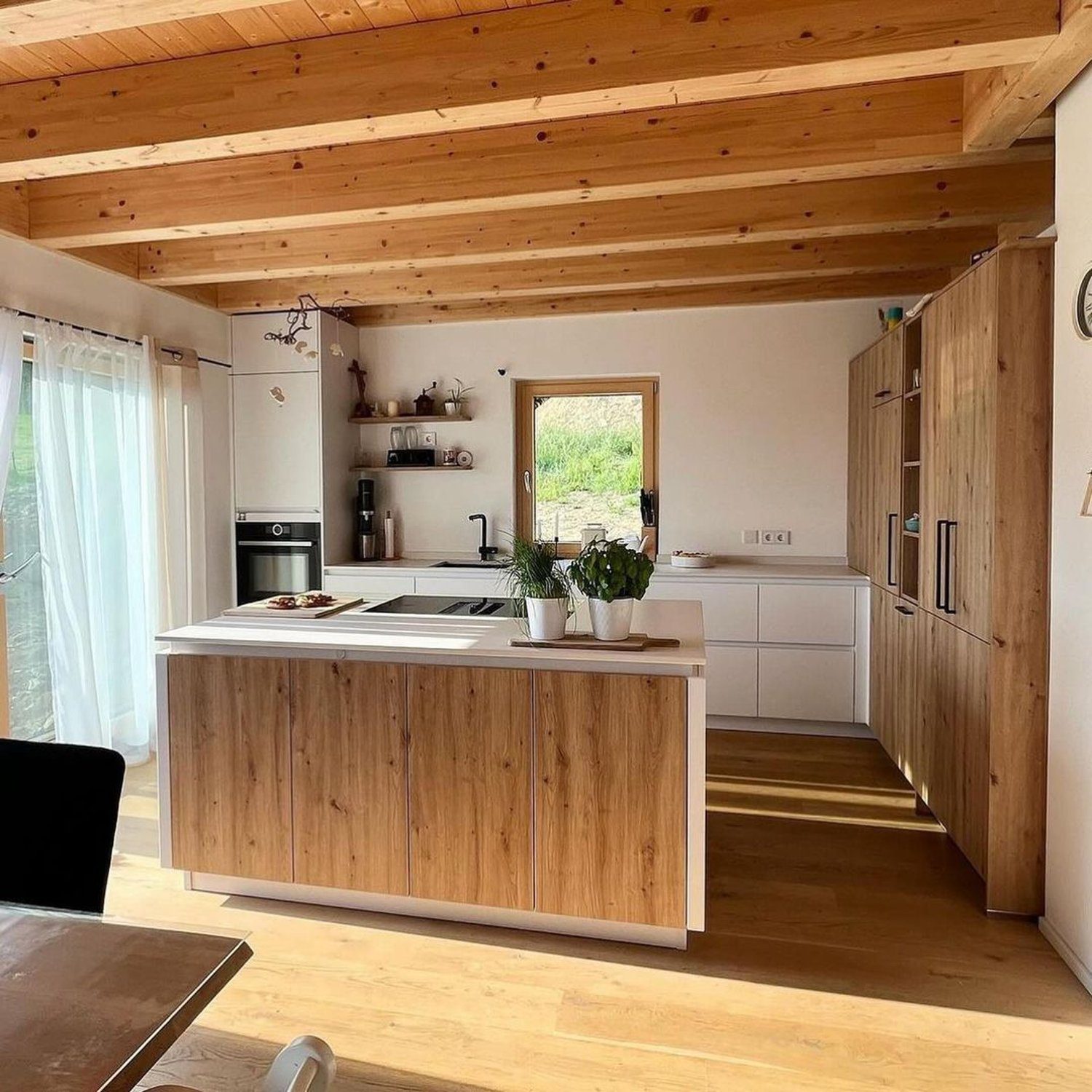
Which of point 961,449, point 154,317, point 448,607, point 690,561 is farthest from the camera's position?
point 690,561

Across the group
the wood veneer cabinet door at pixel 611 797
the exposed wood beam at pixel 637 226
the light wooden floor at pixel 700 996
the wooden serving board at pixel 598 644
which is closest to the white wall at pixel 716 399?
the exposed wood beam at pixel 637 226

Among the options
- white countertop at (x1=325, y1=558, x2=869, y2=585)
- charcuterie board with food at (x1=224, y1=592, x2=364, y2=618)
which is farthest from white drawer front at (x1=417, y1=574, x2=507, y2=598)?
charcuterie board with food at (x1=224, y1=592, x2=364, y2=618)

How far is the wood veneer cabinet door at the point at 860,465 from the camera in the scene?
4133 mm

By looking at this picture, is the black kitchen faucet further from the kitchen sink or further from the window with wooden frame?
the window with wooden frame

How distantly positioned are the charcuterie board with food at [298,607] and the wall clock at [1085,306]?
2.51 meters

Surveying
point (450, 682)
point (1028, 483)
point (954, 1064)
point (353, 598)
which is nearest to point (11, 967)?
point (450, 682)

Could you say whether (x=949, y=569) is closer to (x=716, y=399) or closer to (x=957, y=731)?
(x=957, y=731)

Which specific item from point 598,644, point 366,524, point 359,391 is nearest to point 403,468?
point 366,524

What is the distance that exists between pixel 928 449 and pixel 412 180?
2249mm

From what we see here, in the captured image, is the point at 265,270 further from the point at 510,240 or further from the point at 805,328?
the point at 805,328

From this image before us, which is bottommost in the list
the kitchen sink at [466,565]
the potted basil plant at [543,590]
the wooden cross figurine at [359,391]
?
the kitchen sink at [466,565]

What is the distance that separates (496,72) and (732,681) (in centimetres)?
321

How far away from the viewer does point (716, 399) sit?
4.75 meters

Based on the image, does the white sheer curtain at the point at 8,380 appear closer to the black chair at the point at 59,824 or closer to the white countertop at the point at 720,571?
the white countertop at the point at 720,571
